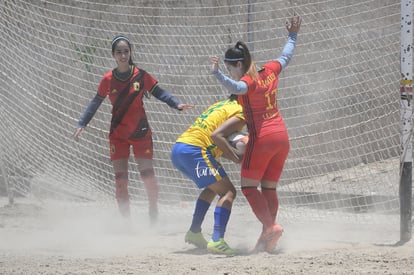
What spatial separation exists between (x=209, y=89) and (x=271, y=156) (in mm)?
2934

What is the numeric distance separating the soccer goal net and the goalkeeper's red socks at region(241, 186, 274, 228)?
1795 mm

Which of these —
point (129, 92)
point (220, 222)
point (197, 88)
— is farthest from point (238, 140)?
point (197, 88)

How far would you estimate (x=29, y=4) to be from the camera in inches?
322

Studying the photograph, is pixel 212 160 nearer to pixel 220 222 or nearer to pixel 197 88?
pixel 220 222

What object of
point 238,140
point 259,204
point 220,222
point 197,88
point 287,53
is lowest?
point 220,222

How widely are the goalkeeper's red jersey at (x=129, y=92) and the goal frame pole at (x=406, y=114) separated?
7.74 ft

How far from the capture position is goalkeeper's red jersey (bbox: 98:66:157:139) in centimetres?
713

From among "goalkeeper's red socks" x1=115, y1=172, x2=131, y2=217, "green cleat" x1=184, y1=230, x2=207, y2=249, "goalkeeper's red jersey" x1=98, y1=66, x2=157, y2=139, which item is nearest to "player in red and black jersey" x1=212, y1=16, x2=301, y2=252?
"green cleat" x1=184, y1=230, x2=207, y2=249

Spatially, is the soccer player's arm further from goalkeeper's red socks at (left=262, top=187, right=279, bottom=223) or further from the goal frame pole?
goalkeeper's red socks at (left=262, top=187, right=279, bottom=223)

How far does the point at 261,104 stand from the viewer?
5691 mm

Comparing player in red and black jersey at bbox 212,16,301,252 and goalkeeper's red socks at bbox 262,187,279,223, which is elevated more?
player in red and black jersey at bbox 212,16,301,252

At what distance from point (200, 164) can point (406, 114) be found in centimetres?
162

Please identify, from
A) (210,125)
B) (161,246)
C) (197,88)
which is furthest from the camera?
(197,88)

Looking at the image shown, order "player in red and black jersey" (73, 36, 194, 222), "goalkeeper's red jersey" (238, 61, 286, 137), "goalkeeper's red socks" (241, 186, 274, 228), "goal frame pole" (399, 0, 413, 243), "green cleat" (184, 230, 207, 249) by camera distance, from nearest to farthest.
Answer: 1. "goalkeeper's red jersey" (238, 61, 286, 137)
2. "goalkeeper's red socks" (241, 186, 274, 228)
3. "goal frame pole" (399, 0, 413, 243)
4. "green cleat" (184, 230, 207, 249)
5. "player in red and black jersey" (73, 36, 194, 222)
